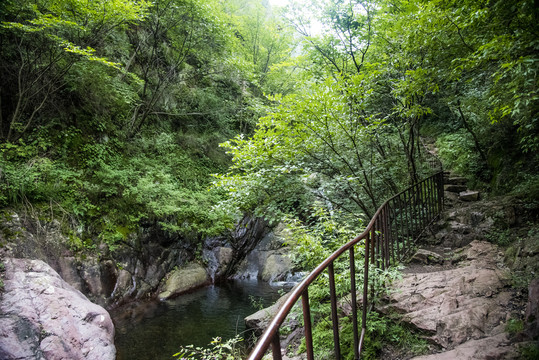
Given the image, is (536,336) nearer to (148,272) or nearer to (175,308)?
(175,308)

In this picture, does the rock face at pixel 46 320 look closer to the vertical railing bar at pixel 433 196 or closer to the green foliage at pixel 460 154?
the vertical railing bar at pixel 433 196

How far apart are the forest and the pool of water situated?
205cm

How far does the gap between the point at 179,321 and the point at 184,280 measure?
211cm

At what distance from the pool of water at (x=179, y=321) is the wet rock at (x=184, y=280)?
0.26 meters

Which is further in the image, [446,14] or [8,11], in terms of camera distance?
[8,11]

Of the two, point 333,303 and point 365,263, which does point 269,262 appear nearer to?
point 365,263

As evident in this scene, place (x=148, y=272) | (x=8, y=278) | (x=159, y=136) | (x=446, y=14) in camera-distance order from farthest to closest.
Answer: (x=159, y=136)
(x=148, y=272)
(x=8, y=278)
(x=446, y=14)

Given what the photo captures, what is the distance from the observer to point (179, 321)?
5910 millimetres

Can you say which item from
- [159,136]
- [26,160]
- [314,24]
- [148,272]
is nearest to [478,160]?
[314,24]

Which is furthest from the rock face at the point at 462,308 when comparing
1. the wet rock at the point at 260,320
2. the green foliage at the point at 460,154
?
the green foliage at the point at 460,154

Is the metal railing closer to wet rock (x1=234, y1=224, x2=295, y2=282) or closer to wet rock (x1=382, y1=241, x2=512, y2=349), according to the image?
wet rock (x1=382, y1=241, x2=512, y2=349)

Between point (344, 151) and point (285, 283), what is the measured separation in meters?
5.45

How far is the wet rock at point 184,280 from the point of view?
7.43 m

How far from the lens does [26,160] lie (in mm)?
6539
